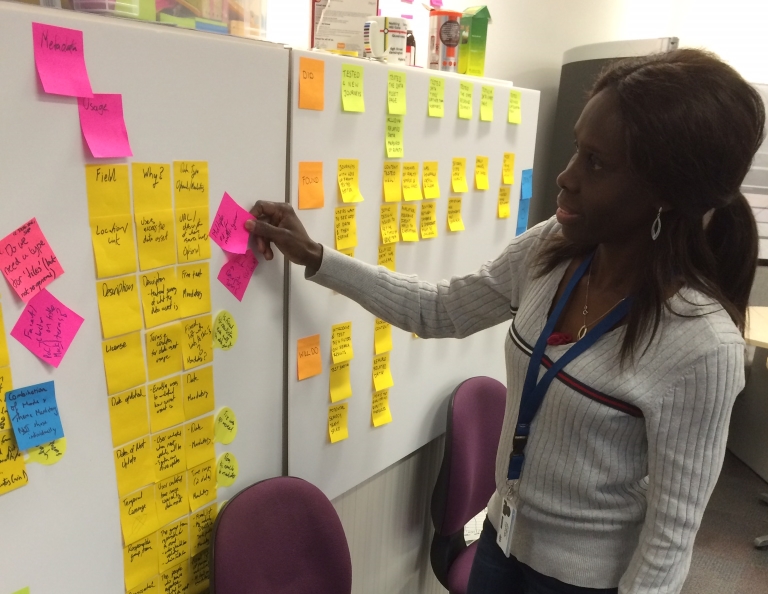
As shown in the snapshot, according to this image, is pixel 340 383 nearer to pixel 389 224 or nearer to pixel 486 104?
pixel 389 224

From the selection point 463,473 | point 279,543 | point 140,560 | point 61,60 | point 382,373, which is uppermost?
point 61,60

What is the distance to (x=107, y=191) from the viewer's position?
2.57ft

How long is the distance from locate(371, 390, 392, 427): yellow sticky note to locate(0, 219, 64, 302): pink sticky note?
0.82 metres

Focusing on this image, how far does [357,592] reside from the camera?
155 centimetres

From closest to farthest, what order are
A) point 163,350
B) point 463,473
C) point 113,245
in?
1. point 113,245
2. point 163,350
3. point 463,473

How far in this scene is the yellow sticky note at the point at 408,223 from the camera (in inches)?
53.6

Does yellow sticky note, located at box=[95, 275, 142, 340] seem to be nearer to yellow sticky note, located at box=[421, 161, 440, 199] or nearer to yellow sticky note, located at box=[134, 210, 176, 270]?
yellow sticky note, located at box=[134, 210, 176, 270]

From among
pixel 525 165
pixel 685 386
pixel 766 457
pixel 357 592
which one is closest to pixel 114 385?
pixel 685 386

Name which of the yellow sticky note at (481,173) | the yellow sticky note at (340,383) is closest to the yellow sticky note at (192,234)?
the yellow sticky note at (340,383)

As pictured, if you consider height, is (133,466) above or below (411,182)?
below

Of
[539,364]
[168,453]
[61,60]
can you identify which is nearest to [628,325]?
[539,364]

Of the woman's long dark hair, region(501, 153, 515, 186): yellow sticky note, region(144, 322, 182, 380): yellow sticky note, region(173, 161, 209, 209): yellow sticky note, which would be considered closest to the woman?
the woman's long dark hair

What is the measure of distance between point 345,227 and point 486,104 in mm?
598

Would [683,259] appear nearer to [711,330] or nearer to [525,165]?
[711,330]
